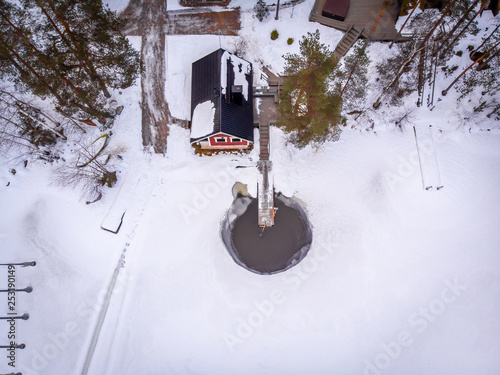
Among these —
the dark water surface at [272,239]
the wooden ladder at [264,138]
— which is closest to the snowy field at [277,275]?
the wooden ladder at [264,138]

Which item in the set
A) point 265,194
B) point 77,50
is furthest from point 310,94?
point 77,50

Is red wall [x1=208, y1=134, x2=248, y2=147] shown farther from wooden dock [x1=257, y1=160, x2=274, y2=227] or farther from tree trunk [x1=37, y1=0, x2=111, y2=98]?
tree trunk [x1=37, y1=0, x2=111, y2=98]

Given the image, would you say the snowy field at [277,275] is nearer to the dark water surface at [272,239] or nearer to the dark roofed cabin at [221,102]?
the dark water surface at [272,239]

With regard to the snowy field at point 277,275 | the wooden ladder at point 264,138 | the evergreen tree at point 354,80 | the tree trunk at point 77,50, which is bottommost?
the snowy field at point 277,275

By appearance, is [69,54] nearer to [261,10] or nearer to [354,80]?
[261,10]

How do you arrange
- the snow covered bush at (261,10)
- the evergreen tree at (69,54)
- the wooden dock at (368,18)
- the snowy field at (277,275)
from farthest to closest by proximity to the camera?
the snow covered bush at (261,10) < the wooden dock at (368,18) < the snowy field at (277,275) < the evergreen tree at (69,54)

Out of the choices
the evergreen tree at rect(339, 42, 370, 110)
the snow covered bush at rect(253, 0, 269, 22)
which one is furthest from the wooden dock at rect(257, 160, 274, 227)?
the snow covered bush at rect(253, 0, 269, 22)

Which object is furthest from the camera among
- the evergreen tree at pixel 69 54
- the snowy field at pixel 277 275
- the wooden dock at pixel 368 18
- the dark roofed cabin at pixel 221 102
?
the wooden dock at pixel 368 18

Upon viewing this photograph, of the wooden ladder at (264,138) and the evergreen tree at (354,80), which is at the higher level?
the evergreen tree at (354,80)
